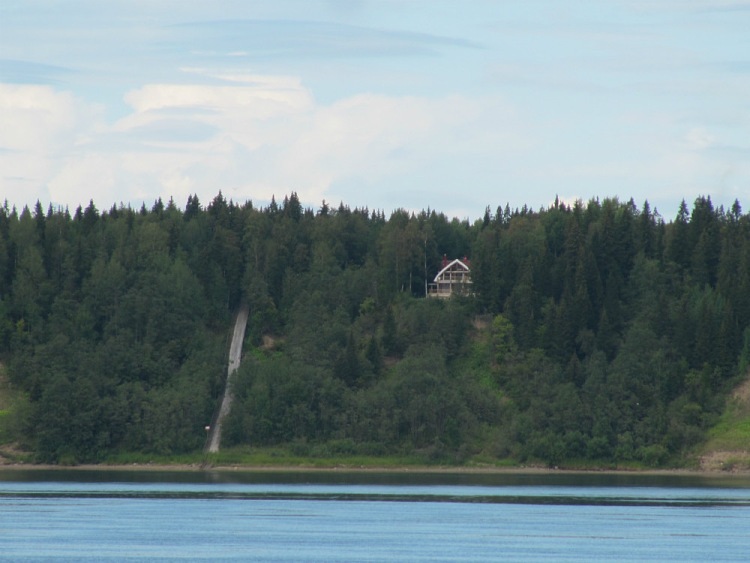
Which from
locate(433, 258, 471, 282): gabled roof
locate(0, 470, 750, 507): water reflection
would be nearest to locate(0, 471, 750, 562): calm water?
locate(0, 470, 750, 507): water reflection

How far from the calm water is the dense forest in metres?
14.5

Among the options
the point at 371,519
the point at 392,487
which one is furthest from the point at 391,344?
the point at 371,519

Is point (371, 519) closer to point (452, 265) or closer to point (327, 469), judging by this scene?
point (327, 469)

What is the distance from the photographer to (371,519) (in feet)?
318

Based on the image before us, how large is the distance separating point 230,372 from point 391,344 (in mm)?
21074

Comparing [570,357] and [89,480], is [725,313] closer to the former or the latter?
[570,357]

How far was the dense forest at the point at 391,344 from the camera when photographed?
15488 centimetres

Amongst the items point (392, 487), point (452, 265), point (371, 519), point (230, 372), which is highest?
point (452, 265)

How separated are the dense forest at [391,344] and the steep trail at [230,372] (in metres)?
1.52

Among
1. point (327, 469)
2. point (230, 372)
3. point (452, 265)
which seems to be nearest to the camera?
point (327, 469)

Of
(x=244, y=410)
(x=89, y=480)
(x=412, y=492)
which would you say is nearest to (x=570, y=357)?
(x=244, y=410)

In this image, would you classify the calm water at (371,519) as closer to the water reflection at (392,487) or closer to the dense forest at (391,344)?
the water reflection at (392,487)

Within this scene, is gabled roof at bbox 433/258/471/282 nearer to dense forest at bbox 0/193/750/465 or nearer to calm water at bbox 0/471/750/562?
dense forest at bbox 0/193/750/465

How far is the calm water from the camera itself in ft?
259
